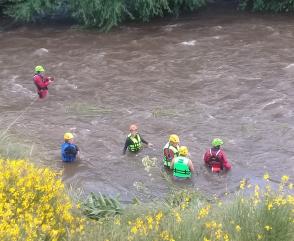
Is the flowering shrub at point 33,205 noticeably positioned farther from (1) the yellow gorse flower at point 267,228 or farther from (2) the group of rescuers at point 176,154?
(2) the group of rescuers at point 176,154

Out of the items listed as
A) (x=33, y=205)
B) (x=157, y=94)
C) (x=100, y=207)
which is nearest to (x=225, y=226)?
(x=33, y=205)

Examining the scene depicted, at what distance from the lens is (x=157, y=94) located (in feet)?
55.9

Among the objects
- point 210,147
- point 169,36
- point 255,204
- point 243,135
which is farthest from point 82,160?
point 169,36

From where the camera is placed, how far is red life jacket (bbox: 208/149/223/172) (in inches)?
485

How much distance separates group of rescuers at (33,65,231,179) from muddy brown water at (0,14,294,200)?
23cm

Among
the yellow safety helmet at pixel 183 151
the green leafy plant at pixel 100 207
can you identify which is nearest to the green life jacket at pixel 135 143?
the yellow safety helmet at pixel 183 151

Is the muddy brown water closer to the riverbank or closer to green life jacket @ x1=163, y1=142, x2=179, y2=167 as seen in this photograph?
green life jacket @ x1=163, y1=142, x2=179, y2=167

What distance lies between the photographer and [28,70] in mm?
19906

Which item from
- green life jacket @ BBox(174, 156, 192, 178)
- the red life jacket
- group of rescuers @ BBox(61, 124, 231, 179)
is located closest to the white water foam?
group of rescuers @ BBox(61, 124, 231, 179)

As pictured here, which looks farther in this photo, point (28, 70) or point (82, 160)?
point (28, 70)

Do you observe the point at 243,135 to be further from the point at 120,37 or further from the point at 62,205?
the point at 120,37

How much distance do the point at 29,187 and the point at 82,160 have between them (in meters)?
5.74

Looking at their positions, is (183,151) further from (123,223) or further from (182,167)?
(123,223)

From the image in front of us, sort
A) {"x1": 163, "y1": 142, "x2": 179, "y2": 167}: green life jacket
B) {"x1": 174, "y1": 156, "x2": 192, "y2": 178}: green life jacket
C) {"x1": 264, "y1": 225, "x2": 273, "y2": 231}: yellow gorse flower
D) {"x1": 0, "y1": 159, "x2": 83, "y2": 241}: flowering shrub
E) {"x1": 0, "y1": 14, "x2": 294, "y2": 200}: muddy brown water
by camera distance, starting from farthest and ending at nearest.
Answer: {"x1": 0, "y1": 14, "x2": 294, "y2": 200}: muddy brown water, {"x1": 163, "y1": 142, "x2": 179, "y2": 167}: green life jacket, {"x1": 174, "y1": 156, "x2": 192, "y2": 178}: green life jacket, {"x1": 0, "y1": 159, "x2": 83, "y2": 241}: flowering shrub, {"x1": 264, "y1": 225, "x2": 273, "y2": 231}: yellow gorse flower
